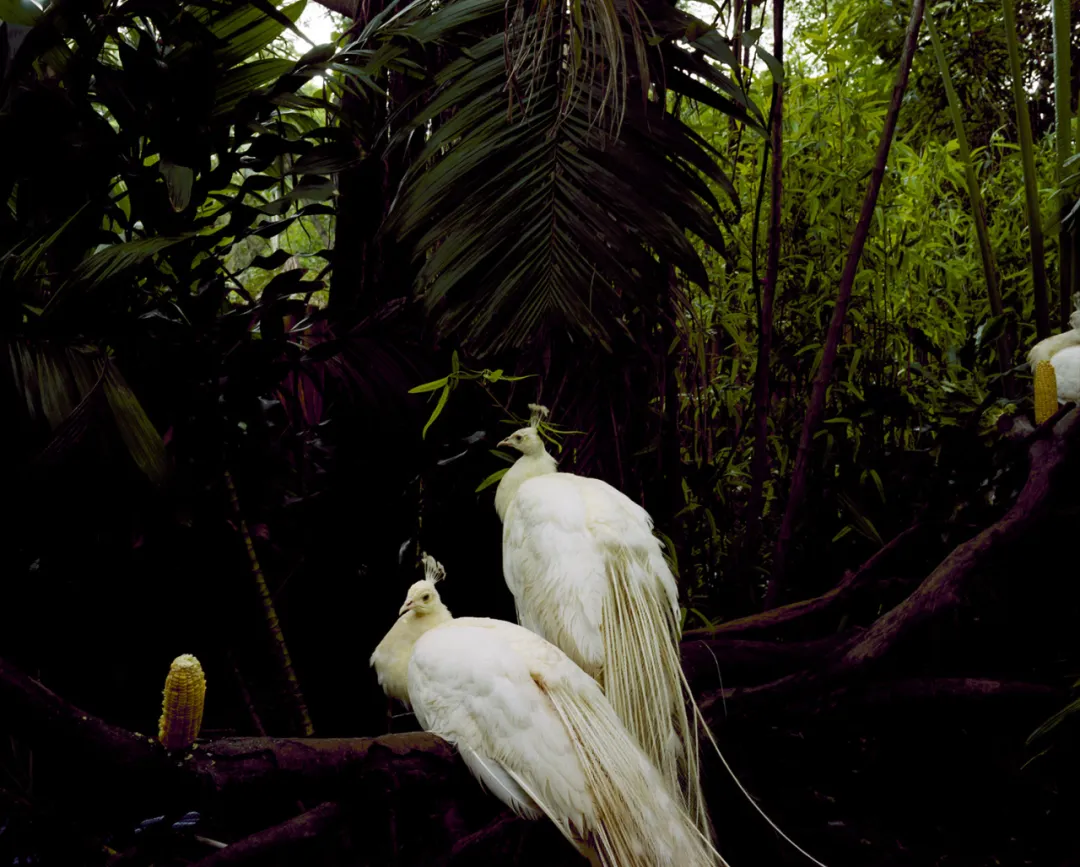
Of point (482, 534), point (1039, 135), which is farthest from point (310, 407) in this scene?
point (1039, 135)

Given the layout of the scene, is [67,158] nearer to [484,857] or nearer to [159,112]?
[159,112]

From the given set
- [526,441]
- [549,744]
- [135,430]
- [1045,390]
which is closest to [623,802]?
[549,744]

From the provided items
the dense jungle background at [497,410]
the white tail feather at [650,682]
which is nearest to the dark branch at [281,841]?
the dense jungle background at [497,410]

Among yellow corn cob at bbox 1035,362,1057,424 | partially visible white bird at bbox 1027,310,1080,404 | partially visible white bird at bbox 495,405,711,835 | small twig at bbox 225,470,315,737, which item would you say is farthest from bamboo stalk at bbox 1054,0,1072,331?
small twig at bbox 225,470,315,737

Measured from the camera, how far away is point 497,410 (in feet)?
6.70

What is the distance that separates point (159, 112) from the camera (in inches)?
60.5

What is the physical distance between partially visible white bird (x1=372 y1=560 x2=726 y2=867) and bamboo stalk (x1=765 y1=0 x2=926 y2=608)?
676 mm

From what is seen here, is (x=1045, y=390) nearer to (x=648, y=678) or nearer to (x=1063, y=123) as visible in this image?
(x=1063, y=123)

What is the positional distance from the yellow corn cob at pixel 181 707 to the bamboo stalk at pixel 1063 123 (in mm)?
1912

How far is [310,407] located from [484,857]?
4.10 ft

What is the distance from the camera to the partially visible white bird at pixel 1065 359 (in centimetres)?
177

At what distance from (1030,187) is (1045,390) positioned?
0.48m

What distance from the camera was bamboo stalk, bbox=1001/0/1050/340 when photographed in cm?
196

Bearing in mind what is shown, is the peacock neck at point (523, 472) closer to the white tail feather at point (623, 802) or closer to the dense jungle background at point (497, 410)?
the dense jungle background at point (497, 410)
